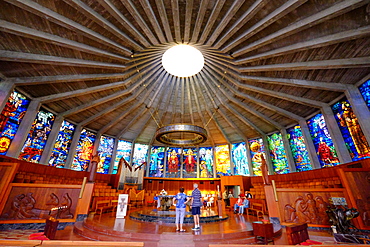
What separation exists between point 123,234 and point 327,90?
42.6 feet

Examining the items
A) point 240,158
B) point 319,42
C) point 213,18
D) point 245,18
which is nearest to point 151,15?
Answer: point 213,18

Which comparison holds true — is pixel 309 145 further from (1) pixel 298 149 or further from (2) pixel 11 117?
(2) pixel 11 117

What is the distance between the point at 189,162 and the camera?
61.8 feet

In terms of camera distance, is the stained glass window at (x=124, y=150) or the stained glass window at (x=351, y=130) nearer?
the stained glass window at (x=351, y=130)

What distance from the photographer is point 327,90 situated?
10.5 m

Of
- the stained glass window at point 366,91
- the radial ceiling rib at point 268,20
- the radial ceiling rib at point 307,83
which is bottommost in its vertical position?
the stained glass window at point 366,91

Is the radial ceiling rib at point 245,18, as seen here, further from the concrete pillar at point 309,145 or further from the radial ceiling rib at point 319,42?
the concrete pillar at point 309,145

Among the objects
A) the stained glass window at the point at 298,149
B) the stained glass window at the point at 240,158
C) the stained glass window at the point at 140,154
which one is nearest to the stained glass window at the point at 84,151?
the stained glass window at the point at 140,154

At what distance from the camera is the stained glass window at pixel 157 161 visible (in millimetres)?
17969

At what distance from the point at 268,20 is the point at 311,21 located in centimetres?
161

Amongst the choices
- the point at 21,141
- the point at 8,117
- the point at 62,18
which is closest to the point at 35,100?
the point at 8,117

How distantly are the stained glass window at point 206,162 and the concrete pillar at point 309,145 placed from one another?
9019mm

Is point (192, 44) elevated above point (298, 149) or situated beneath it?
elevated above

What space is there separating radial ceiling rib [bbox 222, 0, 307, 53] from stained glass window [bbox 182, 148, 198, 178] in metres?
12.4
